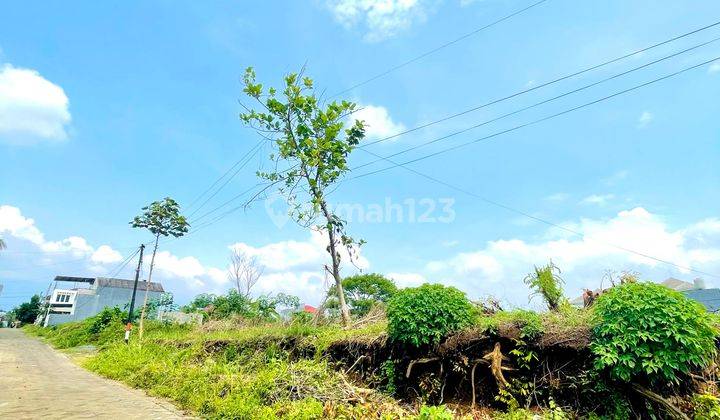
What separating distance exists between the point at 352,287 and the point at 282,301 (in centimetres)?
1426

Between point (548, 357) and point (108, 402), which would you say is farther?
point (108, 402)

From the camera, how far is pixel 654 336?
12.7ft

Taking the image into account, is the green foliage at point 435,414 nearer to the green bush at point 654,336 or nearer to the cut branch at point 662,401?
the green bush at point 654,336

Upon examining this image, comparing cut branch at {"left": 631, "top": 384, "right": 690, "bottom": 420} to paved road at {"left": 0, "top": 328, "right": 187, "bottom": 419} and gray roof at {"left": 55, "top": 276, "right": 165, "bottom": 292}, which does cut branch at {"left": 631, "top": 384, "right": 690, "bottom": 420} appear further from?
gray roof at {"left": 55, "top": 276, "right": 165, "bottom": 292}

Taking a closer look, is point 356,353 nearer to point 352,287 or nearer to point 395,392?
point 395,392

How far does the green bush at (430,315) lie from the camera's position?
5.64 metres

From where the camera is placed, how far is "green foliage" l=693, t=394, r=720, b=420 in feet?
12.8

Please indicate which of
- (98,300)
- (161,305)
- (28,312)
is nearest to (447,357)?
(161,305)

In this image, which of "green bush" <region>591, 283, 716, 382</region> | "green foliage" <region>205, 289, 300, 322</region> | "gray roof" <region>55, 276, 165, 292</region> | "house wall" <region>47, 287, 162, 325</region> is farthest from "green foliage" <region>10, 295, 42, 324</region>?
"green bush" <region>591, 283, 716, 382</region>

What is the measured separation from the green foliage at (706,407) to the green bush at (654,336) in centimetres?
30

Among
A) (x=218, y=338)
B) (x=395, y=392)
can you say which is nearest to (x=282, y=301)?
(x=218, y=338)

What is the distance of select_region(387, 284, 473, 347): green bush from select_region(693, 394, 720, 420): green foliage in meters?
2.54

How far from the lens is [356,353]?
7176 millimetres

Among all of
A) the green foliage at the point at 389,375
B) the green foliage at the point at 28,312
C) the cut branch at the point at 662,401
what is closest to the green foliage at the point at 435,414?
the green foliage at the point at 389,375
